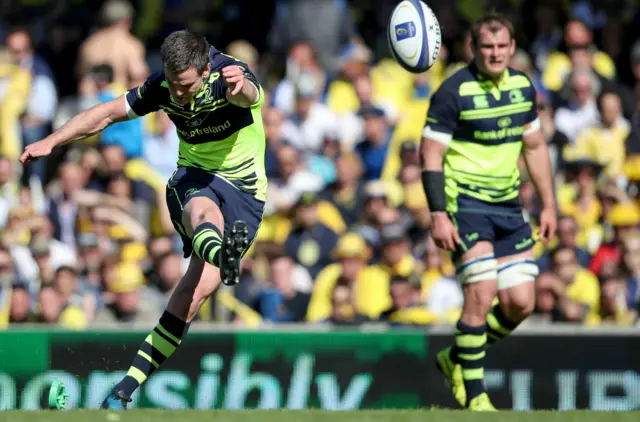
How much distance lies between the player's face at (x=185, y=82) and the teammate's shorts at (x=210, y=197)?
24.2 inches

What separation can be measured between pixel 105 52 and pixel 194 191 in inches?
247

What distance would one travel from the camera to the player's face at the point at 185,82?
24.8 ft

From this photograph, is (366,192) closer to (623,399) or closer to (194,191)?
(623,399)

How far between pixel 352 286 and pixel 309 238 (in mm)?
930

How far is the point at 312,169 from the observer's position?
13.4 m

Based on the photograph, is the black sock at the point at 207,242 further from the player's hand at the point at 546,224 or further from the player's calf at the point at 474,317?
the player's hand at the point at 546,224

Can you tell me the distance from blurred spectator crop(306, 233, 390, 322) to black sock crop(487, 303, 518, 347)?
252cm

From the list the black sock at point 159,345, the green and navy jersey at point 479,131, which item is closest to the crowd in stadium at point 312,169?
the black sock at point 159,345

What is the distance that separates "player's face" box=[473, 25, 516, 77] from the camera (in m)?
8.68

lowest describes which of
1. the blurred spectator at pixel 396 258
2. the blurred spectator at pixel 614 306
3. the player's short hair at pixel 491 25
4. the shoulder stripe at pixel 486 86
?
the blurred spectator at pixel 614 306

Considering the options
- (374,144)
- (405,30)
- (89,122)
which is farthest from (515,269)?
(374,144)

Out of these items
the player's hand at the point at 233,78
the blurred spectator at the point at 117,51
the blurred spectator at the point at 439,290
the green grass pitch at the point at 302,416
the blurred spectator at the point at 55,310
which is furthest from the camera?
the blurred spectator at the point at 117,51

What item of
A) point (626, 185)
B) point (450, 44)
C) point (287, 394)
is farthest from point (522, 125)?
point (450, 44)

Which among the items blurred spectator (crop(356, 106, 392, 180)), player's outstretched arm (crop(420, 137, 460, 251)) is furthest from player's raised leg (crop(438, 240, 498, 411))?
blurred spectator (crop(356, 106, 392, 180))
